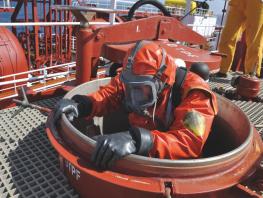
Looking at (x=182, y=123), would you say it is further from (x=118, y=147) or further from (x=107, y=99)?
(x=107, y=99)

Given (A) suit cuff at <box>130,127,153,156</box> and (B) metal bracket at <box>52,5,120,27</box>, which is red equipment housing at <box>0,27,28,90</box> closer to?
(B) metal bracket at <box>52,5,120,27</box>

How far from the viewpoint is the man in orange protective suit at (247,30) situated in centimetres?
416

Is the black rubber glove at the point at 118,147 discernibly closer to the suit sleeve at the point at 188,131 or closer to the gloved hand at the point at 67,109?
the suit sleeve at the point at 188,131

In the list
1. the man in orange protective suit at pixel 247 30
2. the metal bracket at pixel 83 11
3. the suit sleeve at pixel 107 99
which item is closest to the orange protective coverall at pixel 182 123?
the suit sleeve at pixel 107 99

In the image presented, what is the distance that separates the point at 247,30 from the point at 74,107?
338 cm

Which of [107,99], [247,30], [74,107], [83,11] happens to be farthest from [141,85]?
[247,30]

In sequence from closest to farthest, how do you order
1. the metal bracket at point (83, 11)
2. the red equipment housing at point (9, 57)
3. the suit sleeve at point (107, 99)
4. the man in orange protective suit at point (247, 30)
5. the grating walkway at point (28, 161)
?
1. the grating walkway at point (28, 161)
2. the suit sleeve at point (107, 99)
3. the metal bracket at point (83, 11)
4. the red equipment housing at point (9, 57)
5. the man in orange protective suit at point (247, 30)

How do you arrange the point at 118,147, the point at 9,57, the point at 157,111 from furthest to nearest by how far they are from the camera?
the point at 9,57, the point at 157,111, the point at 118,147

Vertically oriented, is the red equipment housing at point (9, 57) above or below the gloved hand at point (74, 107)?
below

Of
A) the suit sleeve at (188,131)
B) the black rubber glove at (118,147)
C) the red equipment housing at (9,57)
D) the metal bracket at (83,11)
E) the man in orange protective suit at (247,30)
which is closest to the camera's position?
the black rubber glove at (118,147)

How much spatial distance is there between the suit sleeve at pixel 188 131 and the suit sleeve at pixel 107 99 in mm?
684

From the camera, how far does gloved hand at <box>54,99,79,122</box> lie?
6.13ft

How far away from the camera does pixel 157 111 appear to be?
186 centimetres

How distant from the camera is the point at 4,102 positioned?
2992mm
